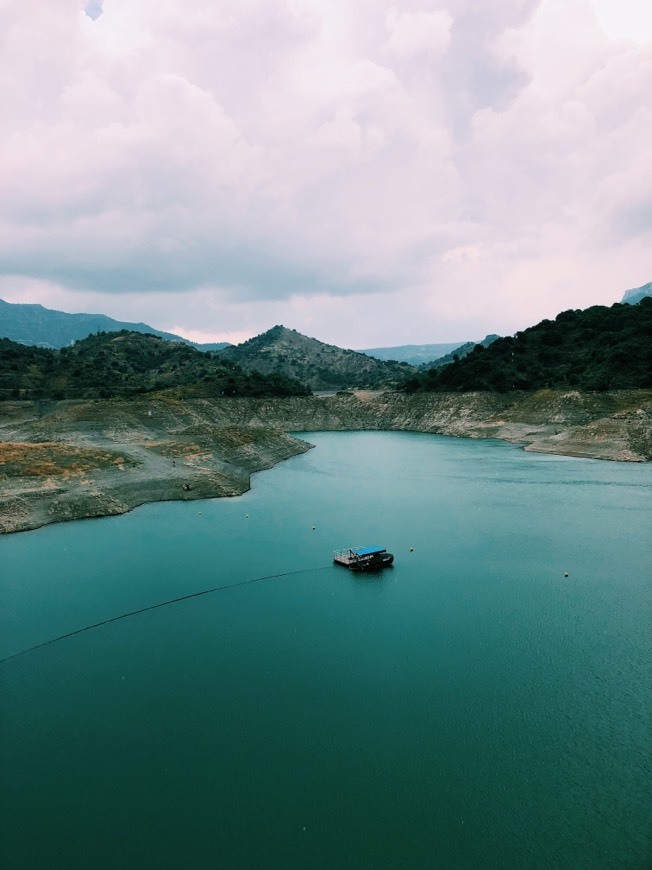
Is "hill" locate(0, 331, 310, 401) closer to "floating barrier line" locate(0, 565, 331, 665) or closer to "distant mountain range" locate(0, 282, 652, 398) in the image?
"distant mountain range" locate(0, 282, 652, 398)

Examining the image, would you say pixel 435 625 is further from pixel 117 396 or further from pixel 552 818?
pixel 117 396

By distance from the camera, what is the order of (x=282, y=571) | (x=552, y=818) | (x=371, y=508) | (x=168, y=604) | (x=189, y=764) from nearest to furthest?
(x=552, y=818), (x=189, y=764), (x=168, y=604), (x=282, y=571), (x=371, y=508)

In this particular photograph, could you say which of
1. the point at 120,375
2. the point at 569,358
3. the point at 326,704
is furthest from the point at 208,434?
the point at 569,358

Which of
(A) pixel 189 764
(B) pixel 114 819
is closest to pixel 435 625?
(A) pixel 189 764

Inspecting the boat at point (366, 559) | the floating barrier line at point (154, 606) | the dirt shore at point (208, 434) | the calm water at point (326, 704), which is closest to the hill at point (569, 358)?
the dirt shore at point (208, 434)

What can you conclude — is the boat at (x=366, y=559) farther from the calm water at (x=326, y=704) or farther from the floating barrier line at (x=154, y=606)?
the floating barrier line at (x=154, y=606)

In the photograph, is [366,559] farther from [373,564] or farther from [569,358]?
[569,358]
